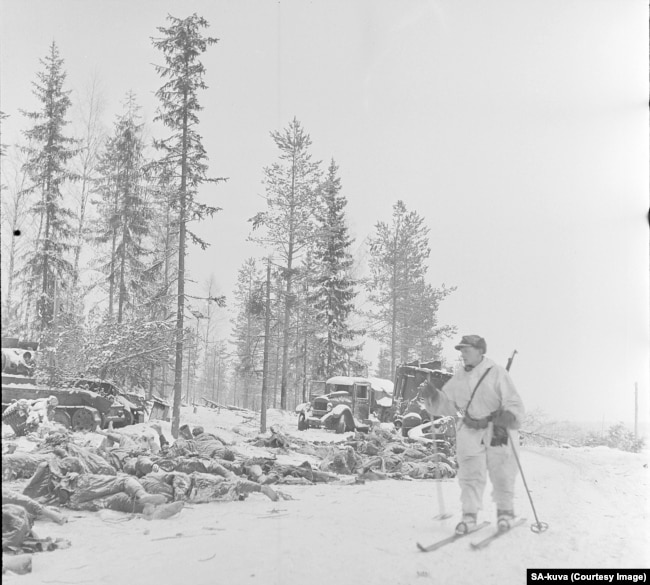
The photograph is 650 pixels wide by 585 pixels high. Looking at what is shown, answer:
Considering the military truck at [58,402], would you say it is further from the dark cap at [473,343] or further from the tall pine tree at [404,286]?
the tall pine tree at [404,286]

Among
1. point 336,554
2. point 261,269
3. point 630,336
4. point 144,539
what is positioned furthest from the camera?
point 261,269

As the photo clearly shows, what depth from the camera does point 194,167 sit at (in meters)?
13.4

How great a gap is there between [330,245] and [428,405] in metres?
15.0

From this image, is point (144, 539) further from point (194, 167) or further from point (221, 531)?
point (194, 167)

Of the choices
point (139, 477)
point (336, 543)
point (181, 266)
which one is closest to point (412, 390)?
point (181, 266)

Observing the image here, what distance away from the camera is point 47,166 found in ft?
20.1

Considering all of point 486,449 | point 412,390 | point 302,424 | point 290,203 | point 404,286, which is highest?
point 290,203

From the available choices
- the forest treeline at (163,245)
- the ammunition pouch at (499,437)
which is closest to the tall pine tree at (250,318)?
the forest treeline at (163,245)

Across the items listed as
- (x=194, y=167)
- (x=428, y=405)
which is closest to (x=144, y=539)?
(x=428, y=405)

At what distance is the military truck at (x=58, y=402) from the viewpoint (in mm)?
9133

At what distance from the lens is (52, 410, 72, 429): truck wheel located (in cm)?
1138

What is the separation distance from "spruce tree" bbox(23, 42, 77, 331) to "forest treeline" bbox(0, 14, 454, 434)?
0.08 ft

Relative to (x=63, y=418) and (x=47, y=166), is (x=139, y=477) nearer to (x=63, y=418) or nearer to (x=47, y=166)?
(x=47, y=166)

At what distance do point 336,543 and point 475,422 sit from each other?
1210 millimetres
